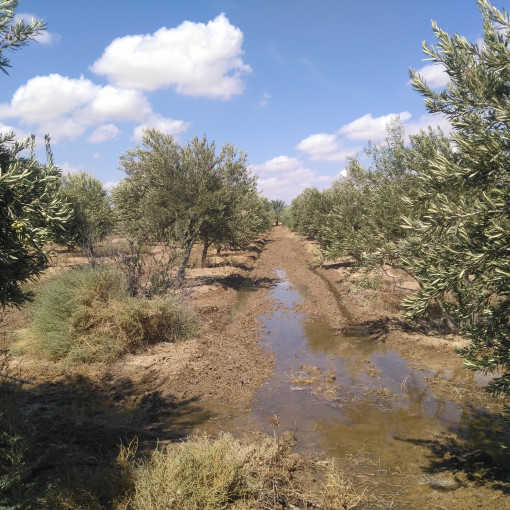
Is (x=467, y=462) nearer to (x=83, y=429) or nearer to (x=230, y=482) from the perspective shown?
(x=230, y=482)

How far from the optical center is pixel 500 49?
4.99 metres

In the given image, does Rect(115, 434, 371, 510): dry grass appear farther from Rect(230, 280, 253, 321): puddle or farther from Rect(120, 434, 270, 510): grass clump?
Rect(230, 280, 253, 321): puddle

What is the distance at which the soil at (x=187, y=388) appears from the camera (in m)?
7.08

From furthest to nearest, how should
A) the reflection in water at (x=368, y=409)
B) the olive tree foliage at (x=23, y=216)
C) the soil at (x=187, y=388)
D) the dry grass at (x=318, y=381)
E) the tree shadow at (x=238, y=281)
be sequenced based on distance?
1. the tree shadow at (x=238, y=281)
2. the dry grass at (x=318, y=381)
3. the reflection in water at (x=368, y=409)
4. the soil at (x=187, y=388)
5. the olive tree foliage at (x=23, y=216)

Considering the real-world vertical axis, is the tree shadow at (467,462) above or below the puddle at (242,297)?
below

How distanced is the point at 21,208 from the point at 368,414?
847 cm

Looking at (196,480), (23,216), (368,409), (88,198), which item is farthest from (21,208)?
(88,198)

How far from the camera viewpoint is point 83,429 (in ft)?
26.3

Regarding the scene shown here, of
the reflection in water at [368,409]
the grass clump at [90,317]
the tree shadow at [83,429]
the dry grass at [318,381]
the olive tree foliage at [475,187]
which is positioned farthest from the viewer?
the grass clump at [90,317]

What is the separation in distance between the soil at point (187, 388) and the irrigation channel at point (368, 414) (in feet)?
1.44

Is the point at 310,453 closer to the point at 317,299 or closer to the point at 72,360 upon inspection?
the point at 72,360

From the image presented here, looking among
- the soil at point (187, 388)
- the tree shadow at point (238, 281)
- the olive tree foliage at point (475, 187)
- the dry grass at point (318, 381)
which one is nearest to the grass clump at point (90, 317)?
the soil at point (187, 388)

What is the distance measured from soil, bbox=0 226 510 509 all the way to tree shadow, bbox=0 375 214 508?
0.03 m

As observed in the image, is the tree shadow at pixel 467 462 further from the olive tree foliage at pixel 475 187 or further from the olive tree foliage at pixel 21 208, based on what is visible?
the olive tree foliage at pixel 21 208
